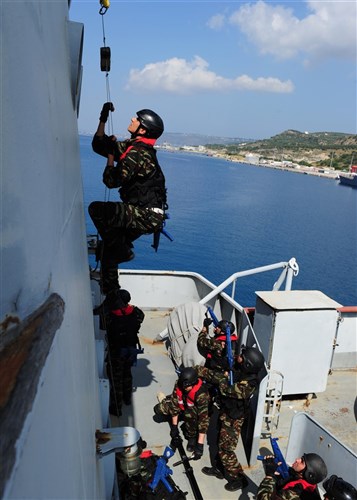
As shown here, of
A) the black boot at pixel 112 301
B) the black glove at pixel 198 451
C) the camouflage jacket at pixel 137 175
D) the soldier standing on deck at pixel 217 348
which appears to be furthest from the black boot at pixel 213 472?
the camouflage jacket at pixel 137 175

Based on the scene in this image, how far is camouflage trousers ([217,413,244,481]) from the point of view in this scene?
509cm

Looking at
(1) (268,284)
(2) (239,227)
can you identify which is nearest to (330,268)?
(1) (268,284)

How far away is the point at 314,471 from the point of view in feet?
12.3

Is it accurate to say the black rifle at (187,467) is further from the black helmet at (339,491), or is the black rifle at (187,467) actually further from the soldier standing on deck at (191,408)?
the black helmet at (339,491)

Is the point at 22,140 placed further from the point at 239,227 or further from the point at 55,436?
the point at 239,227

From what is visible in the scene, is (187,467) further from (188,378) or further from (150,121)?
(150,121)

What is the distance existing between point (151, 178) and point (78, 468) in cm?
293

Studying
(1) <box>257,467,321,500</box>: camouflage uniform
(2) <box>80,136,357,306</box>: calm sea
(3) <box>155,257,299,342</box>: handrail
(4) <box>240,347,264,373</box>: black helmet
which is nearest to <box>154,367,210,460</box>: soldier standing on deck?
(4) <box>240,347,264,373</box>: black helmet

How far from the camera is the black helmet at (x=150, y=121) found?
3.63 m

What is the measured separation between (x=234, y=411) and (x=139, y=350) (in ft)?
4.53

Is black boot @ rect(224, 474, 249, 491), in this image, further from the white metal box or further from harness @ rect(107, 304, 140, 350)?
harness @ rect(107, 304, 140, 350)

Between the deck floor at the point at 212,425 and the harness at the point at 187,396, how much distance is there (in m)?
0.68

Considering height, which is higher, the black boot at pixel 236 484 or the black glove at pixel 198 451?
the black glove at pixel 198 451

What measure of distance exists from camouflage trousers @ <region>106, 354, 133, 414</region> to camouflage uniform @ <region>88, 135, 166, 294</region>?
1.88 meters
